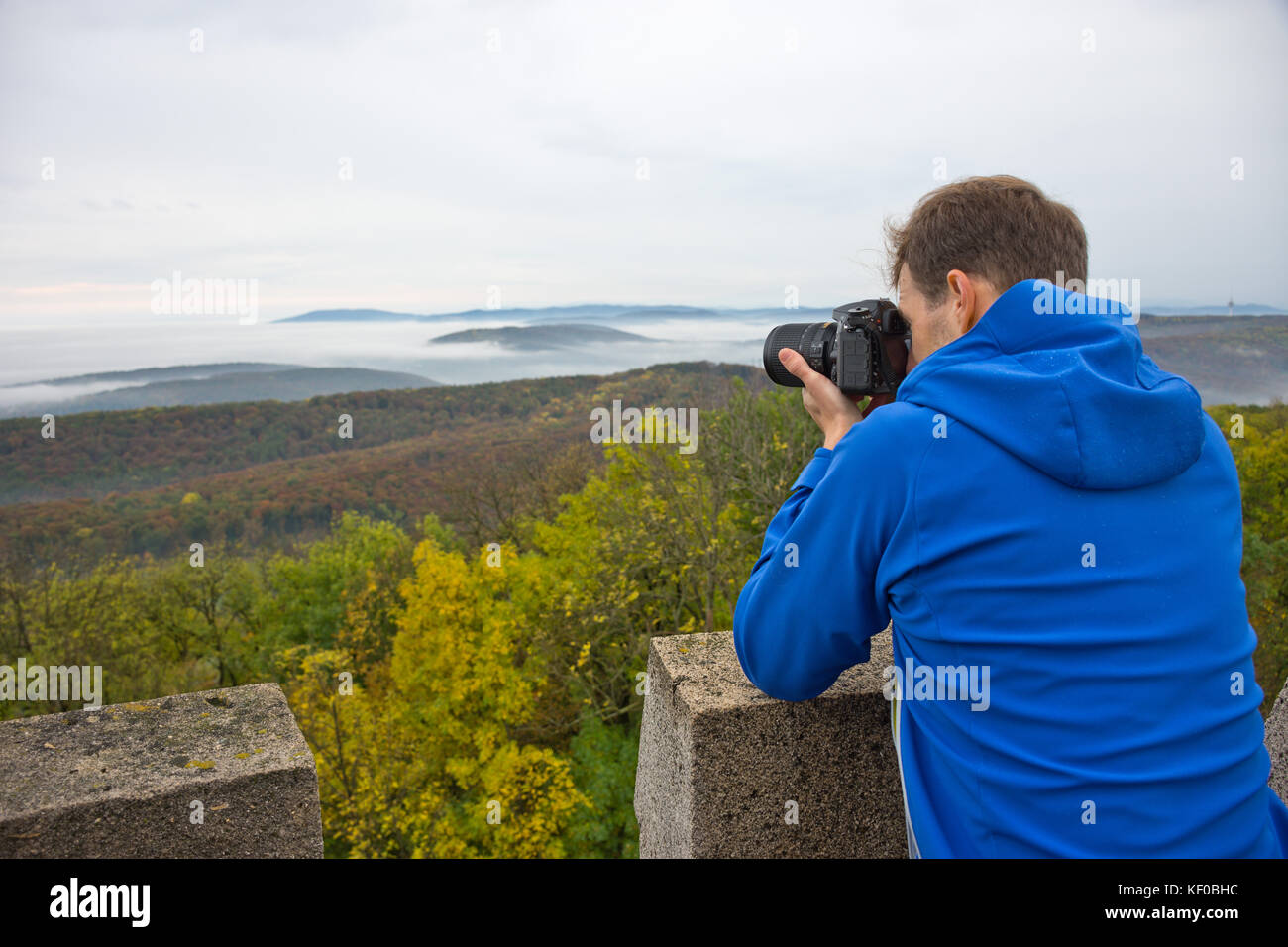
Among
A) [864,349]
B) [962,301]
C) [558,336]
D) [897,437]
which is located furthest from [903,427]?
[558,336]

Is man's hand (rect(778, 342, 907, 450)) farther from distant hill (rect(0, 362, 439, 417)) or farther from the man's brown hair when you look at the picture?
distant hill (rect(0, 362, 439, 417))

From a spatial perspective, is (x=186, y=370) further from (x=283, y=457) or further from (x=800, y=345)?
(x=800, y=345)

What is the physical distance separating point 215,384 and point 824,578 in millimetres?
74997

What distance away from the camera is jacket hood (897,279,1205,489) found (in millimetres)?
1134

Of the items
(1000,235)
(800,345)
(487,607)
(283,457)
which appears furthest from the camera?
(283,457)

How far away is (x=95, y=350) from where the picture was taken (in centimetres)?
8000

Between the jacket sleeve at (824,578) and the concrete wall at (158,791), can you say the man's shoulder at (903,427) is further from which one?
the concrete wall at (158,791)

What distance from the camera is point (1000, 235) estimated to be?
4.52 ft

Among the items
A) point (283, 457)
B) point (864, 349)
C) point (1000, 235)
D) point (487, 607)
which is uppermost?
point (1000, 235)

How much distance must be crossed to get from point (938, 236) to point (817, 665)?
716 mm

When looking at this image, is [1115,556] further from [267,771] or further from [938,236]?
[267,771]

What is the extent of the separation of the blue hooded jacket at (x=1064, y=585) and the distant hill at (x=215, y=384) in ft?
202

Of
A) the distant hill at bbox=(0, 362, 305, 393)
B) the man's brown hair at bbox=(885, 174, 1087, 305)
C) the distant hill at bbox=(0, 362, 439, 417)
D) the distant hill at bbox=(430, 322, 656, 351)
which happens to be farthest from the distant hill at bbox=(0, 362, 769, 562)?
the man's brown hair at bbox=(885, 174, 1087, 305)

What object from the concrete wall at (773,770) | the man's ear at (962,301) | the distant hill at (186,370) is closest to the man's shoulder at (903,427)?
the man's ear at (962,301)
